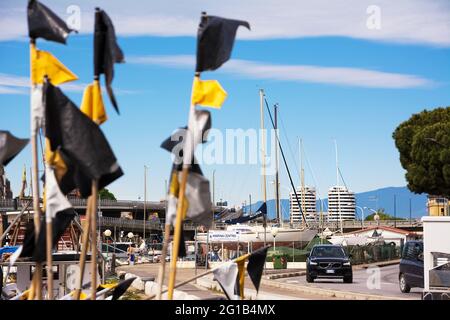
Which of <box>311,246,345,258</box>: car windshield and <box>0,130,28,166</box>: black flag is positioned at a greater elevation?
<box>0,130,28,166</box>: black flag

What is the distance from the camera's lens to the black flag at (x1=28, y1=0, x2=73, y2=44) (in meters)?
7.79

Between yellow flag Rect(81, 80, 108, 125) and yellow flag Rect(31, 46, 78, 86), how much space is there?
0.17 metres

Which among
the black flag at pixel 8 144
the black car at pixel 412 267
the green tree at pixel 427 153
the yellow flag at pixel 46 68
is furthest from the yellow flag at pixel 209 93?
the green tree at pixel 427 153

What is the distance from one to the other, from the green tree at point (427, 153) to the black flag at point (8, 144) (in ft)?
202

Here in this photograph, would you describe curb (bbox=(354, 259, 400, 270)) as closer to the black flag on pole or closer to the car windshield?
the car windshield

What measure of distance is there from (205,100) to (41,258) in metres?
1.74

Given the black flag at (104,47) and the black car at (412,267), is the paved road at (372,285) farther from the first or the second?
the black flag at (104,47)

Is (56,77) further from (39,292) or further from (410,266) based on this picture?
(410,266)

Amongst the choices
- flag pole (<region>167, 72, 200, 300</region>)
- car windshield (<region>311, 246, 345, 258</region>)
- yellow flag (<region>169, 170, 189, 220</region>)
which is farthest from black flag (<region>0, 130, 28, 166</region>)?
car windshield (<region>311, 246, 345, 258</region>)

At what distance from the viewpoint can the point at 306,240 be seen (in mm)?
77125

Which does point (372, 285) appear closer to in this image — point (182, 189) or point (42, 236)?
point (182, 189)
